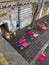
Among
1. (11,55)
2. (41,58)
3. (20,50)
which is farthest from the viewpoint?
(20,50)

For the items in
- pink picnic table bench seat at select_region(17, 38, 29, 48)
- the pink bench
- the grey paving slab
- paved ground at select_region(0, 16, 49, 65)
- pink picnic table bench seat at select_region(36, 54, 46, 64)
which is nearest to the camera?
the grey paving slab

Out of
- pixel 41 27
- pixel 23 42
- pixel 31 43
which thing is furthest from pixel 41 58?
pixel 41 27

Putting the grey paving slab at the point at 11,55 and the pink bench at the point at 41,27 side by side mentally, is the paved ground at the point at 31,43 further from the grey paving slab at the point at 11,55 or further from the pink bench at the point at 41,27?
the grey paving slab at the point at 11,55

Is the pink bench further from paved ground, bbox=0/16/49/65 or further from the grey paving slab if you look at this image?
the grey paving slab

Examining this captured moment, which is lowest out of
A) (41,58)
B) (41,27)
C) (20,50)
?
(41,58)

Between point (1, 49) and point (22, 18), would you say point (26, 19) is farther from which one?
point (1, 49)

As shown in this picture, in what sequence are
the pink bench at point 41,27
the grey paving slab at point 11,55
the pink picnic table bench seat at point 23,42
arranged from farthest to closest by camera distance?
the pink bench at point 41,27, the pink picnic table bench seat at point 23,42, the grey paving slab at point 11,55

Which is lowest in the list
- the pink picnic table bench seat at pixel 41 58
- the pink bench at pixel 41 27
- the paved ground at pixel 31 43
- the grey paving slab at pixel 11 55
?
the pink picnic table bench seat at pixel 41 58

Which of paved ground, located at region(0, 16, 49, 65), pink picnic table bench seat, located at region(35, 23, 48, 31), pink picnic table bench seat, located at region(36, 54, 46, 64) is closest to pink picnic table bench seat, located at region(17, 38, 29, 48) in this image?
paved ground, located at region(0, 16, 49, 65)

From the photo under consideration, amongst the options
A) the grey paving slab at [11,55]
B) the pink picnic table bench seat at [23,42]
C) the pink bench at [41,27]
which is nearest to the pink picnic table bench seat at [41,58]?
the pink picnic table bench seat at [23,42]

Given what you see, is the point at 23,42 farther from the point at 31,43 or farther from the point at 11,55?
the point at 11,55

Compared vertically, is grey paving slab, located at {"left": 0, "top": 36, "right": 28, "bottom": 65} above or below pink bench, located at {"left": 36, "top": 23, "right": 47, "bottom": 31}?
above

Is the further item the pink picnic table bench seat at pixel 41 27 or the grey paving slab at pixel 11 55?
the pink picnic table bench seat at pixel 41 27

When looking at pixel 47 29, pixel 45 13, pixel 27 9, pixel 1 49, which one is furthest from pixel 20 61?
pixel 45 13
